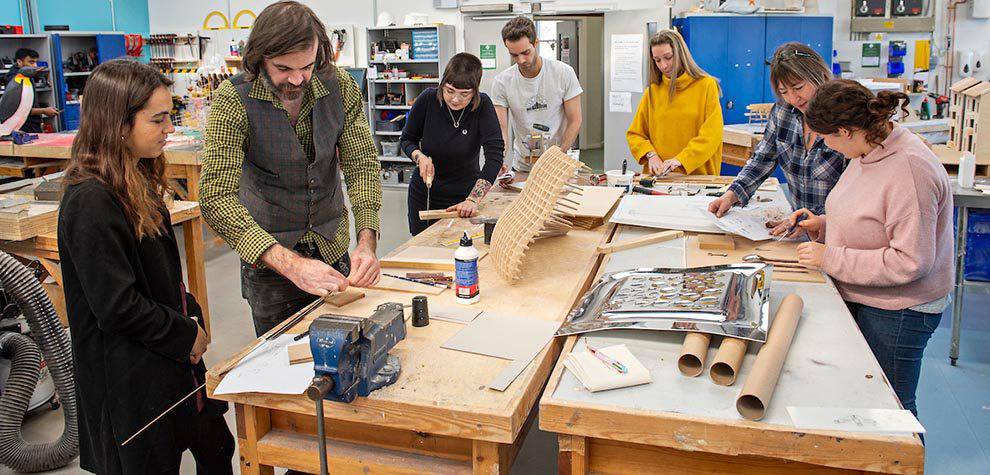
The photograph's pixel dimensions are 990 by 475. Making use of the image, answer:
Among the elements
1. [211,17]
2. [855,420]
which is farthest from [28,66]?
[855,420]

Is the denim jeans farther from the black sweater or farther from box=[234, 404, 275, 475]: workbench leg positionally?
the black sweater

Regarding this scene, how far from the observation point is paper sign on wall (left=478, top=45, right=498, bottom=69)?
7.21 metres

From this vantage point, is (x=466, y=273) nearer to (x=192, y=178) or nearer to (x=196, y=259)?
(x=196, y=259)

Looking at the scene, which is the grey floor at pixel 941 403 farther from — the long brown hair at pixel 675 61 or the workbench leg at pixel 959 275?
the long brown hair at pixel 675 61

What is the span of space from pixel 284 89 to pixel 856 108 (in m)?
1.39

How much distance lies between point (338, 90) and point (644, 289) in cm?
97

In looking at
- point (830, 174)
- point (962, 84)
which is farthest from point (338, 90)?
point (962, 84)

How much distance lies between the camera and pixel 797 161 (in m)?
2.47

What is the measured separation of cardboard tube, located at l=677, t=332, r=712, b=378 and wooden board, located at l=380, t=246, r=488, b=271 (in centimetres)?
80

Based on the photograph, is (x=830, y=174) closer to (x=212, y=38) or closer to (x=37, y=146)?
(x=37, y=146)

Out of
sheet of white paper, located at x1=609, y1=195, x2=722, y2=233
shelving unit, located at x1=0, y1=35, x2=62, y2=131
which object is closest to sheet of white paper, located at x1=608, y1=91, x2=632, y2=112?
sheet of white paper, located at x1=609, y1=195, x2=722, y2=233

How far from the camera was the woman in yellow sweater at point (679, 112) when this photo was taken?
347 centimetres

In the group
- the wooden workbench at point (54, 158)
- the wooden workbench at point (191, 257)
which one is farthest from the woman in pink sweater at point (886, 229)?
the wooden workbench at point (54, 158)

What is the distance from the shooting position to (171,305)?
179cm
